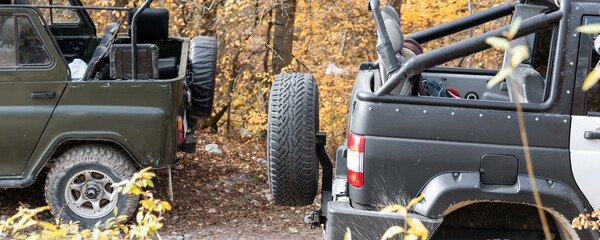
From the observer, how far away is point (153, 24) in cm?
747

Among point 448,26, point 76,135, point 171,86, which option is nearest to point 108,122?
point 76,135

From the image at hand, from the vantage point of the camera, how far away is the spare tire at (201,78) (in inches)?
264

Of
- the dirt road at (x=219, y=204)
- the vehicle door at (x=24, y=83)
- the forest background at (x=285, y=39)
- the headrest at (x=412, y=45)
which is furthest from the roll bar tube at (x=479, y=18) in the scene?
the forest background at (x=285, y=39)

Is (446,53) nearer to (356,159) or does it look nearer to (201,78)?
(356,159)

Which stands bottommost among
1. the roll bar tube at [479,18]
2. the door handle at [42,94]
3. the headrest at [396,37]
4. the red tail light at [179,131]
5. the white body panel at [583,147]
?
the red tail light at [179,131]

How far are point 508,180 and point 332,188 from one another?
1217 mm

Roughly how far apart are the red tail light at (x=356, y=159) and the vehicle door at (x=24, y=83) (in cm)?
318

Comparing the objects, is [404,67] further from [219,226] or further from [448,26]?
[219,226]

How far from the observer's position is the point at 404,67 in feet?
11.1

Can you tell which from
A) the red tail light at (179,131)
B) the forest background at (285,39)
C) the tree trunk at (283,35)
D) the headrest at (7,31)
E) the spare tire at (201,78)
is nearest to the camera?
the headrest at (7,31)

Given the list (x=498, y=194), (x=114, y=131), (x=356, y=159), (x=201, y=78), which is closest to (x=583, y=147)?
(x=498, y=194)

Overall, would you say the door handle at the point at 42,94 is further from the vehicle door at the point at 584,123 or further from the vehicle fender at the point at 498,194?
the vehicle door at the point at 584,123

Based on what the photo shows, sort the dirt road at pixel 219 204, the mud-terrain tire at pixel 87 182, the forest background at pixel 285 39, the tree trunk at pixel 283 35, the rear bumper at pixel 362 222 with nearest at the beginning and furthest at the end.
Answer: the rear bumper at pixel 362 222 → the mud-terrain tire at pixel 87 182 → the dirt road at pixel 219 204 → the forest background at pixel 285 39 → the tree trunk at pixel 283 35

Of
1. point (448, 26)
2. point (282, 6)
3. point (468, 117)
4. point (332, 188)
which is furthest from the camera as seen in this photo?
point (282, 6)
